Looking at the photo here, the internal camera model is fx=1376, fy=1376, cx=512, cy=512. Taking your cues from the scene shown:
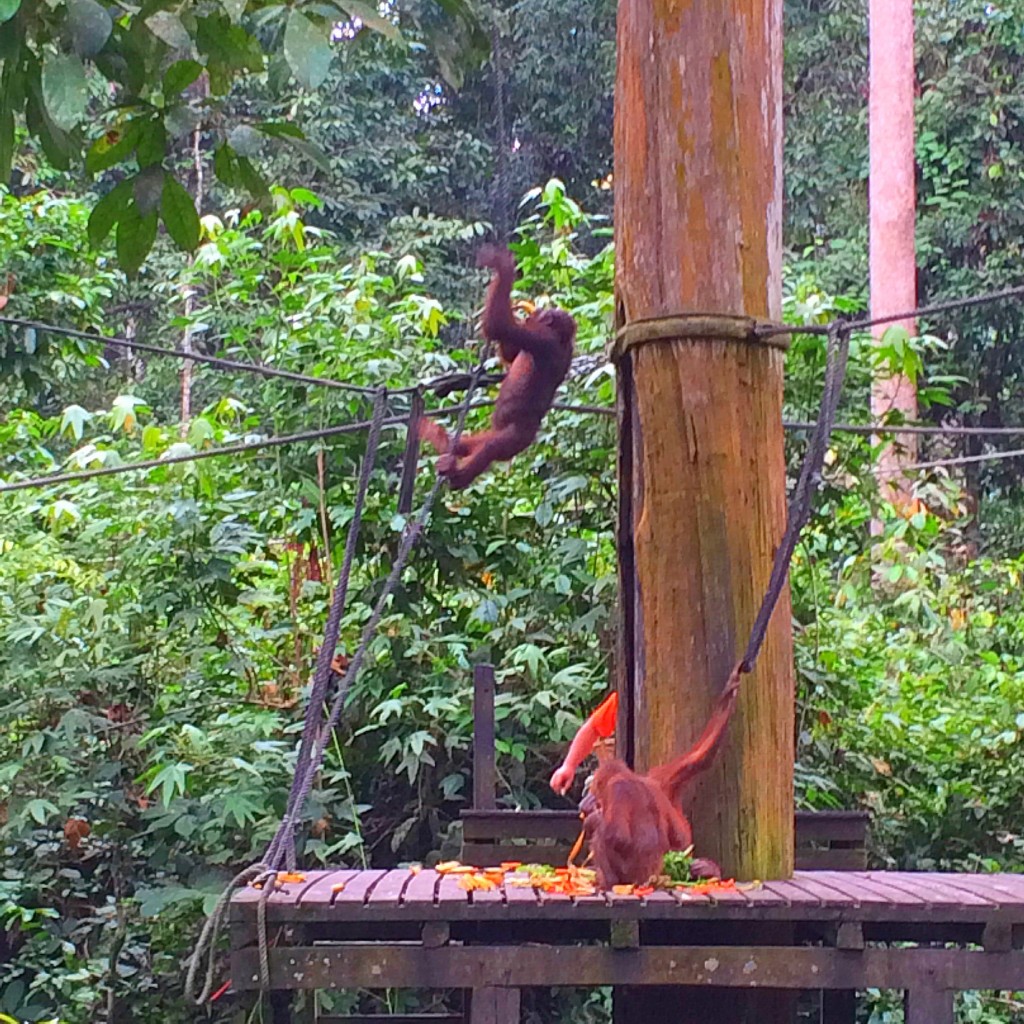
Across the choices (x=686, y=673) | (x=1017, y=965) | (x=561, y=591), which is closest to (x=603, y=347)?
(x=561, y=591)

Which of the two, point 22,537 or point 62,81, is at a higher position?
point 62,81

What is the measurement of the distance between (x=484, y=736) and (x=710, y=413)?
109 cm

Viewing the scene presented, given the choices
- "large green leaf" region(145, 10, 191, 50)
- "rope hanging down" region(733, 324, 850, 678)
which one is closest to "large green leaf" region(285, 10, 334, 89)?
"large green leaf" region(145, 10, 191, 50)

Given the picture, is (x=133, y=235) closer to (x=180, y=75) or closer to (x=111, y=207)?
(x=111, y=207)

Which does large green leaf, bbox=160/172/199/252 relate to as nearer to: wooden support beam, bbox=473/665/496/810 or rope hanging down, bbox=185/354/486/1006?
rope hanging down, bbox=185/354/486/1006

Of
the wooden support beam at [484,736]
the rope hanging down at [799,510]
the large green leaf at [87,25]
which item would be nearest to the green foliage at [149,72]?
the large green leaf at [87,25]

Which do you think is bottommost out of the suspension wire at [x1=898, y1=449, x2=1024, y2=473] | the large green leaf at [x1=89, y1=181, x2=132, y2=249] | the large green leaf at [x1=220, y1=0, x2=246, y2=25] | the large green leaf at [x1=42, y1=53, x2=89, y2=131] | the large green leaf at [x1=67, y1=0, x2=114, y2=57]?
the suspension wire at [x1=898, y1=449, x2=1024, y2=473]

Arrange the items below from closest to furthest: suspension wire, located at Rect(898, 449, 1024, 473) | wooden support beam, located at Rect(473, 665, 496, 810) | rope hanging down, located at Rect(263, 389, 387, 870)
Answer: rope hanging down, located at Rect(263, 389, 387, 870) < wooden support beam, located at Rect(473, 665, 496, 810) < suspension wire, located at Rect(898, 449, 1024, 473)

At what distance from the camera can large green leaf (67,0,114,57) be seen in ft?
5.98

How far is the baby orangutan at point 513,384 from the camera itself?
4.02 metres

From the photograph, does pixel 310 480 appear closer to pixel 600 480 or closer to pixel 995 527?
pixel 600 480

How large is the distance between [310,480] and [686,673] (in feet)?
6.97

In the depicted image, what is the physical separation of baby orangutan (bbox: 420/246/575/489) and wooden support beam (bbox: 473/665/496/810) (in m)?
0.75

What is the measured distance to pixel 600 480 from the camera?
452cm
